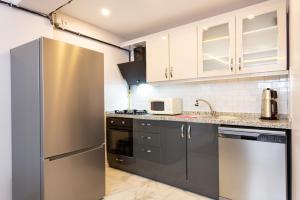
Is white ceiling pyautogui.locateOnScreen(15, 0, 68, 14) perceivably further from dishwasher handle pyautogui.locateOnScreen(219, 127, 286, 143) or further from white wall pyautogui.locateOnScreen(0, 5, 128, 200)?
dishwasher handle pyautogui.locateOnScreen(219, 127, 286, 143)

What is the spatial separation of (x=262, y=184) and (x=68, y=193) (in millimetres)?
1834

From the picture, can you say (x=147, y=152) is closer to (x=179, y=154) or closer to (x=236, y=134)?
(x=179, y=154)

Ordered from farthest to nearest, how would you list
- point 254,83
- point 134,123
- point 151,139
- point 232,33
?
point 134,123 < point 151,139 < point 254,83 < point 232,33

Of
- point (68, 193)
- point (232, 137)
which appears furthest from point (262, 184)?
point (68, 193)

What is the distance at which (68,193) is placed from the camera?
1.72m

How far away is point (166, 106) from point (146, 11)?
1.35 meters

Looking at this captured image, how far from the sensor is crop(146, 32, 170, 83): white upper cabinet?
9.31 feet

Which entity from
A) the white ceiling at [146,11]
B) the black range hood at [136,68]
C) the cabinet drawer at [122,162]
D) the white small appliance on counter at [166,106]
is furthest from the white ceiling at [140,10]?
the cabinet drawer at [122,162]

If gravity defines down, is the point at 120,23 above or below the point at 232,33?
above

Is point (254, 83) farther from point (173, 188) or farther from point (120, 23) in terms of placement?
point (120, 23)

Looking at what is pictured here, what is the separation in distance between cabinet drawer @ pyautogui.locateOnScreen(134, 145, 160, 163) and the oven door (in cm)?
14

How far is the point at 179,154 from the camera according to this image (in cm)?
233

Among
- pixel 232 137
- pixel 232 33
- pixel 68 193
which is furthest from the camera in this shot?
pixel 232 33

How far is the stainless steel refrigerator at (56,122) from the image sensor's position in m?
1.58
